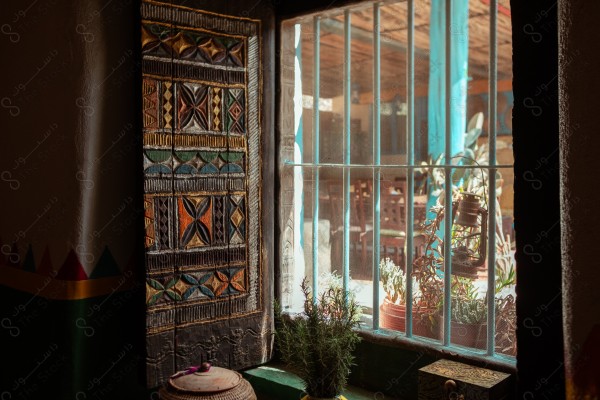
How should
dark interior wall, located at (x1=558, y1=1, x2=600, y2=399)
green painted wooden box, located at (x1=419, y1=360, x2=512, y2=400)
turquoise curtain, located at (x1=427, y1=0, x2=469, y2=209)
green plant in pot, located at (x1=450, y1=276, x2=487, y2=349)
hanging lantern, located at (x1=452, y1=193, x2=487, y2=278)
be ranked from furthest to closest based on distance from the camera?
turquoise curtain, located at (x1=427, y1=0, x2=469, y2=209) → hanging lantern, located at (x1=452, y1=193, x2=487, y2=278) → green plant in pot, located at (x1=450, y1=276, x2=487, y2=349) → green painted wooden box, located at (x1=419, y1=360, x2=512, y2=400) → dark interior wall, located at (x1=558, y1=1, x2=600, y2=399)

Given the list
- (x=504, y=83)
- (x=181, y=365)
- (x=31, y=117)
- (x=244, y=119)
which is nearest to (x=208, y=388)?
(x=181, y=365)

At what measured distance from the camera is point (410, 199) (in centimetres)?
325

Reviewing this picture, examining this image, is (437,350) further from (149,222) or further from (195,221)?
(149,222)

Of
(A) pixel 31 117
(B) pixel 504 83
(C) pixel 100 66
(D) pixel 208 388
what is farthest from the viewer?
(B) pixel 504 83

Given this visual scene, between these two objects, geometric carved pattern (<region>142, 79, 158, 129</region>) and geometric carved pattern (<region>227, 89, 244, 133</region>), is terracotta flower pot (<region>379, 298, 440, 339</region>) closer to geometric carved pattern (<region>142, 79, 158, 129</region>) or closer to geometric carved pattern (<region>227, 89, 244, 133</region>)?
geometric carved pattern (<region>227, 89, 244, 133</region>)

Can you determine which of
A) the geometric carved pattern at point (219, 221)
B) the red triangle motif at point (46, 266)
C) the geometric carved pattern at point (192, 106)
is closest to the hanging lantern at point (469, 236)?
the geometric carved pattern at point (219, 221)

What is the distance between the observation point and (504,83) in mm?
8922

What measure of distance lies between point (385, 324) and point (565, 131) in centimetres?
234

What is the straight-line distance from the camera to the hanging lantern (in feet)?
13.0

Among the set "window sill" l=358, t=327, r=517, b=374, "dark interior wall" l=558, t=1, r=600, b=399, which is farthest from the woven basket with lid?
"dark interior wall" l=558, t=1, r=600, b=399

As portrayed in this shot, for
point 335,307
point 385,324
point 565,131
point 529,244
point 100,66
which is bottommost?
point 385,324

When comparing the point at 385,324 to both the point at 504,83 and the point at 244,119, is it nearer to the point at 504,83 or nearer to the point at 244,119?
the point at 244,119

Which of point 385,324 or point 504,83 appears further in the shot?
point 504,83

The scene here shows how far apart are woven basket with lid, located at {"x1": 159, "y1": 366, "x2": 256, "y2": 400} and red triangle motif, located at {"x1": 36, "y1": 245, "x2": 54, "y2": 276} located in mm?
864
